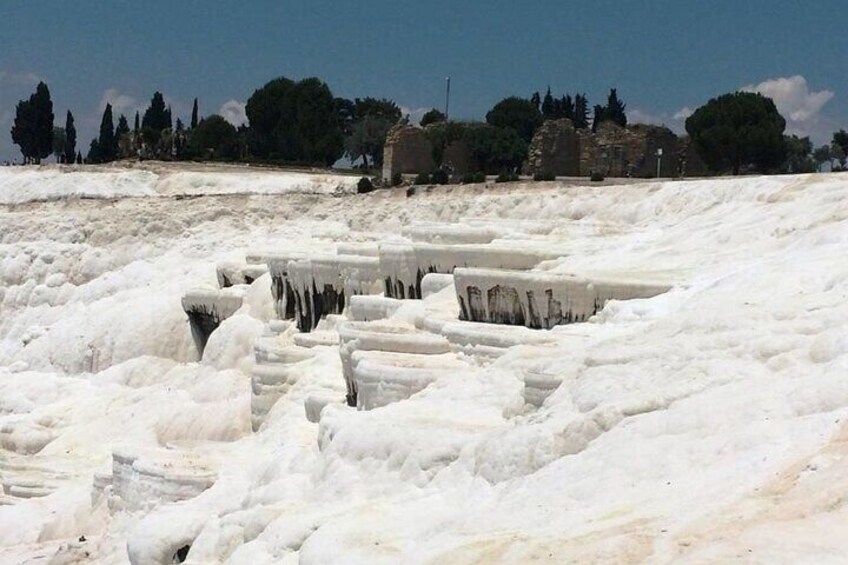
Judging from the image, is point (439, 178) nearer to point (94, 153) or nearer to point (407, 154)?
point (407, 154)

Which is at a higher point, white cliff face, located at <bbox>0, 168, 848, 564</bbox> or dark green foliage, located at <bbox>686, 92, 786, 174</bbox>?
dark green foliage, located at <bbox>686, 92, 786, 174</bbox>

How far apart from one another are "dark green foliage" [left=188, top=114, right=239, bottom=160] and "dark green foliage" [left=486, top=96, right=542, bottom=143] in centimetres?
1100

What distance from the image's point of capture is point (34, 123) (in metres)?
52.4

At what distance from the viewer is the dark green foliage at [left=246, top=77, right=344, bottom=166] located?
47438 mm

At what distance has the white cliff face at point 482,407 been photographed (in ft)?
23.5

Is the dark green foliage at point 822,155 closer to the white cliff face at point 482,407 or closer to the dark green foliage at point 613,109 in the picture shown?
the dark green foliage at point 613,109

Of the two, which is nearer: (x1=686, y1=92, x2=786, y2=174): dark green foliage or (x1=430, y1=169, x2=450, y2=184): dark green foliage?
(x1=430, y1=169, x2=450, y2=184): dark green foliage

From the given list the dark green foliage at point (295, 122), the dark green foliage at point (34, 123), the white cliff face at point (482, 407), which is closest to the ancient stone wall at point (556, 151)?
the white cliff face at point (482, 407)

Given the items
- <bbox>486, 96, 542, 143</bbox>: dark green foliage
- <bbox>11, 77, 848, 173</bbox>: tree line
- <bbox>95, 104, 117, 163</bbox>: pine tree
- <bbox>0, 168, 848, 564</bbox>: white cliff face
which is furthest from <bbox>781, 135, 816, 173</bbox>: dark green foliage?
<bbox>95, 104, 117, 163</bbox>: pine tree

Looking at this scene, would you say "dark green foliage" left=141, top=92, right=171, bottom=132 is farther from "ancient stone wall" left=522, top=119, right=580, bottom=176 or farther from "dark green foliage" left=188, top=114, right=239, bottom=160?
"ancient stone wall" left=522, top=119, right=580, bottom=176

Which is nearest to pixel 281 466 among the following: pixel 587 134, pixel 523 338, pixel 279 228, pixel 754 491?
pixel 523 338

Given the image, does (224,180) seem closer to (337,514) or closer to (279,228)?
(279,228)

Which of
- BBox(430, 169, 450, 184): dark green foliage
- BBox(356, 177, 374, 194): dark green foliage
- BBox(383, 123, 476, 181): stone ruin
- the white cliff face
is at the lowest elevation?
the white cliff face

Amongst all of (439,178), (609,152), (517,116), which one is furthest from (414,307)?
(517,116)
